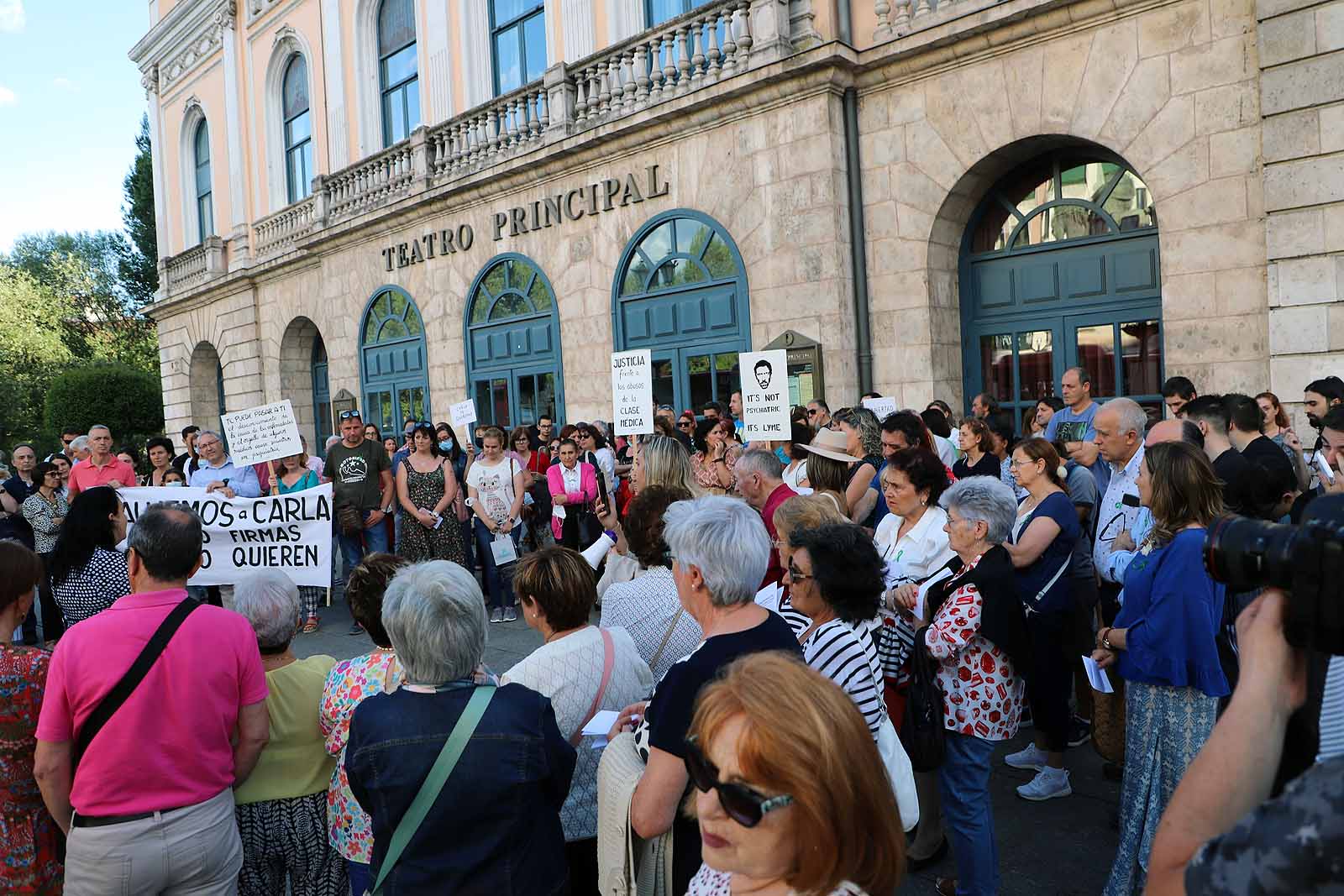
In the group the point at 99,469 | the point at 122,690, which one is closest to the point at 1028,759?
the point at 122,690

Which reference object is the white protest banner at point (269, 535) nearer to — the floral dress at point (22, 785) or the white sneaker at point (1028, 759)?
the floral dress at point (22, 785)

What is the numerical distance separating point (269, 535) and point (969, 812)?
5130 millimetres

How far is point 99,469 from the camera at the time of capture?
8891 millimetres

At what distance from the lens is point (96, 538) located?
4.57 meters

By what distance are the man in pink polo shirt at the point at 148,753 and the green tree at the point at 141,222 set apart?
131 feet

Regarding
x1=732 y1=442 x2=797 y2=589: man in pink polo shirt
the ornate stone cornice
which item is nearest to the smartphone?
x1=732 y1=442 x2=797 y2=589: man in pink polo shirt

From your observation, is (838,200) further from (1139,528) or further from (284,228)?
(284,228)

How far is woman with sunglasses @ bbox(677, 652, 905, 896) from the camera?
150cm

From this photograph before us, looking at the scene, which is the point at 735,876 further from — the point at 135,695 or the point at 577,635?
the point at 135,695

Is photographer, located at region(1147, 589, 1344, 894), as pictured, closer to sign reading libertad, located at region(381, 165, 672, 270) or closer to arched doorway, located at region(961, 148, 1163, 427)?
arched doorway, located at region(961, 148, 1163, 427)

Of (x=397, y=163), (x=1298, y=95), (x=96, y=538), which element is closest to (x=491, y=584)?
(x=96, y=538)

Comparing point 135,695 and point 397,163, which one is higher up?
point 397,163

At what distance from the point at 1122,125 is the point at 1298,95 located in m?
1.54

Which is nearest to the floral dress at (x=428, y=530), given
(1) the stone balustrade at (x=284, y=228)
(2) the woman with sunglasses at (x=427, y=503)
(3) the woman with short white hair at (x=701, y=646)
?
(2) the woman with sunglasses at (x=427, y=503)
